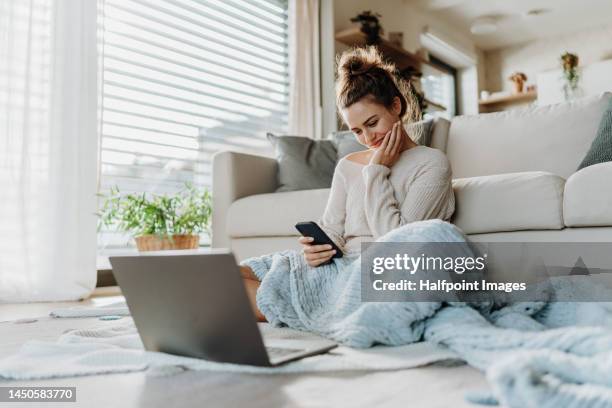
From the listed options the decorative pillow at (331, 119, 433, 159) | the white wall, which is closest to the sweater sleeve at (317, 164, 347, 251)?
the decorative pillow at (331, 119, 433, 159)

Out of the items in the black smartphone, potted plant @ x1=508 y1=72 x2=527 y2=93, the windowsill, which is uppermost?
potted plant @ x1=508 y1=72 x2=527 y2=93

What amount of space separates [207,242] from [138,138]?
0.80 meters

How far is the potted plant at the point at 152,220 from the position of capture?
264 centimetres

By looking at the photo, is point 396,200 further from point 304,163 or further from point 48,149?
point 48,149

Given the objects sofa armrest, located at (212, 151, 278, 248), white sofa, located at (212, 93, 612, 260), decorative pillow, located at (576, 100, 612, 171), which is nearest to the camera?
white sofa, located at (212, 93, 612, 260)

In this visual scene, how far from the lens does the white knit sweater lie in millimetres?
1378

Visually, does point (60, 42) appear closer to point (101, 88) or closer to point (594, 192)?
point (101, 88)

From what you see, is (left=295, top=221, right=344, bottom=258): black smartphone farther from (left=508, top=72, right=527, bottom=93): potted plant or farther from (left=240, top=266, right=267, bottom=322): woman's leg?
(left=508, top=72, right=527, bottom=93): potted plant

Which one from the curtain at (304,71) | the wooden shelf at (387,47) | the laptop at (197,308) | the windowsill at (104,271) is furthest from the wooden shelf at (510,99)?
the laptop at (197,308)

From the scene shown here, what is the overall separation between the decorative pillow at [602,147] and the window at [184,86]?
2.20 metres

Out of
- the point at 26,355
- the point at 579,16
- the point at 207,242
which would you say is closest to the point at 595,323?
the point at 26,355

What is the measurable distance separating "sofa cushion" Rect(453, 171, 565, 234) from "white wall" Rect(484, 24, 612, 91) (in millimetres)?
4698

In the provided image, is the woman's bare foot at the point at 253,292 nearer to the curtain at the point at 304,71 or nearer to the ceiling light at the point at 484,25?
the curtain at the point at 304,71

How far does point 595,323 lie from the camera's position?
3.14 ft
